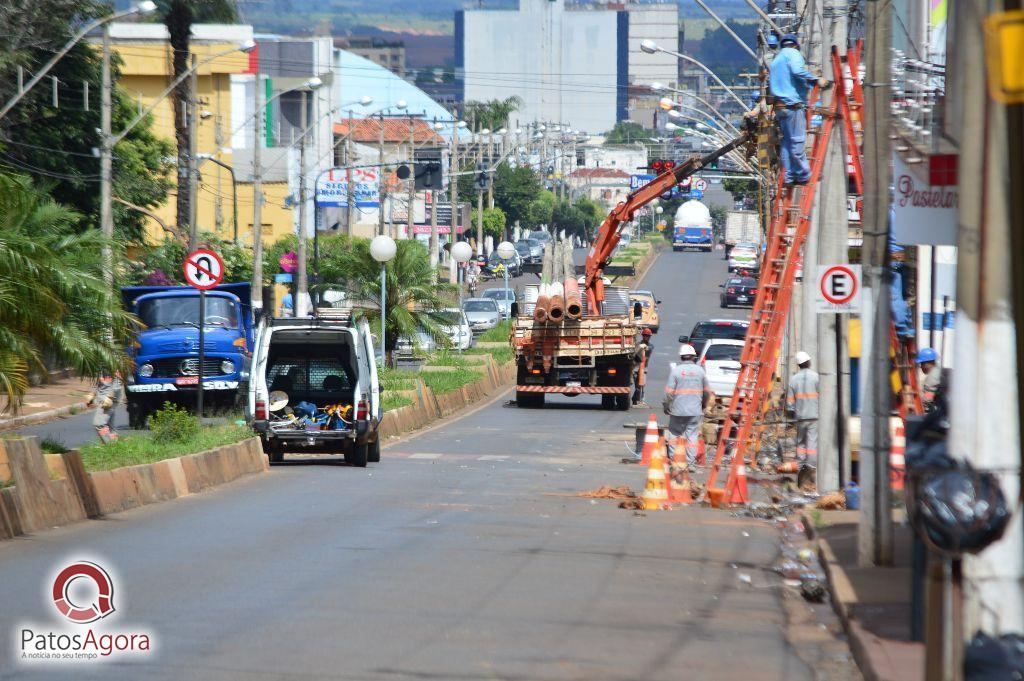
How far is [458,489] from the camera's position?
1891 centimetres

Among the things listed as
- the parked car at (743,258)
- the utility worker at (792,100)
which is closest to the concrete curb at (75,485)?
the utility worker at (792,100)

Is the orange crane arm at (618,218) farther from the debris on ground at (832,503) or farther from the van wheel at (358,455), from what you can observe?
the debris on ground at (832,503)

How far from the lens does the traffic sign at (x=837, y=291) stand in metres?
17.3

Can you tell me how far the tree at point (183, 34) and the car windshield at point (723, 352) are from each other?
1660cm

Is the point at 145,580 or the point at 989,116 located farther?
the point at 145,580

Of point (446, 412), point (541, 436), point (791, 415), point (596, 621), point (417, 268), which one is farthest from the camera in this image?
point (417, 268)

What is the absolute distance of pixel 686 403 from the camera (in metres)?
21.8

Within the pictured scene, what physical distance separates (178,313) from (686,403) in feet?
38.7

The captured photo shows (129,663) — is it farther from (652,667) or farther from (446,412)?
(446,412)

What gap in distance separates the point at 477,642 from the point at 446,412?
2597 cm

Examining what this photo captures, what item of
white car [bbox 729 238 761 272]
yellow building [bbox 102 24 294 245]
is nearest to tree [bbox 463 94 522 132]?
white car [bbox 729 238 761 272]

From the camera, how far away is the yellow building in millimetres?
63625

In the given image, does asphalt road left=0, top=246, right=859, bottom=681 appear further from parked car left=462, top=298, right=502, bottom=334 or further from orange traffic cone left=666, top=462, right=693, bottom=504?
parked car left=462, top=298, right=502, bottom=334

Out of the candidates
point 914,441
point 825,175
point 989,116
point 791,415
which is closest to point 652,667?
point 914,441
